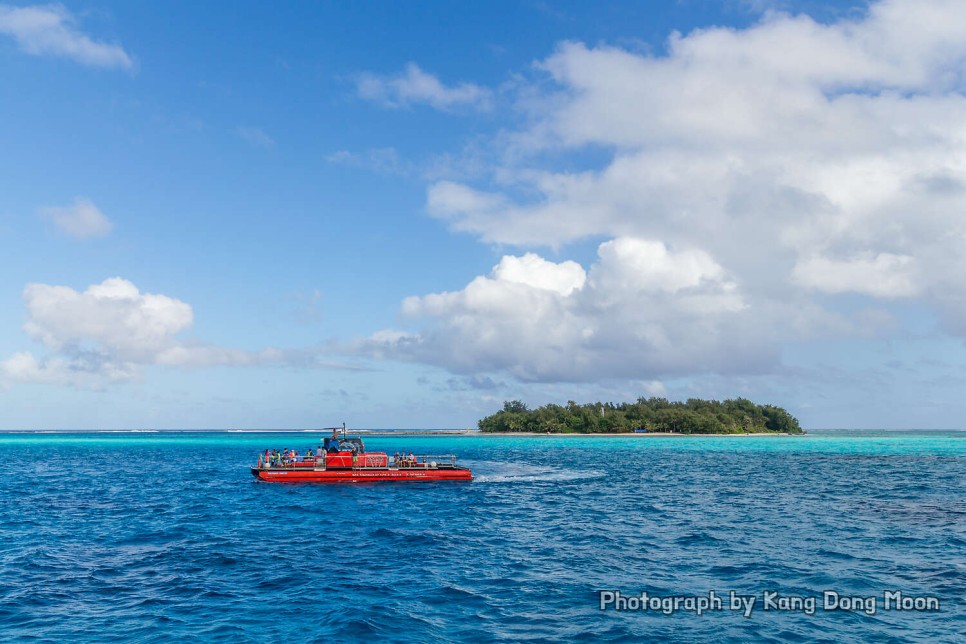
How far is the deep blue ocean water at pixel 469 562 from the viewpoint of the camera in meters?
22.8

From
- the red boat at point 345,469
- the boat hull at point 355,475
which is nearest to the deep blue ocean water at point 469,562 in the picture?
the boat hull at point 355,475

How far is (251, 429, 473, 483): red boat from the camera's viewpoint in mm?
74062

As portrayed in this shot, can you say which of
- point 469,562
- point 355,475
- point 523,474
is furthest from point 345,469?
point 469,562

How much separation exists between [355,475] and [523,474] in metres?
22.6

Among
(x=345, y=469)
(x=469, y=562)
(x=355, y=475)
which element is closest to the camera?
(x=469, y=562)

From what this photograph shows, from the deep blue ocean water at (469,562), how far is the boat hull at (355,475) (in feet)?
24.6

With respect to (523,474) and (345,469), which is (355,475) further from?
(523,474)

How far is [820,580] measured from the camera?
28.6 meters

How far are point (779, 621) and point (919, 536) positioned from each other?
2150 cm

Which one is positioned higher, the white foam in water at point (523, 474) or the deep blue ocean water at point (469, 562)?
the deep blue ocean water at point (469, 562)

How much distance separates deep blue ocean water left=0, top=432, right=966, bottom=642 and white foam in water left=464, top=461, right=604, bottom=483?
11571 mm

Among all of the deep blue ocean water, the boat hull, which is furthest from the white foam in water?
the deep blue ocean water

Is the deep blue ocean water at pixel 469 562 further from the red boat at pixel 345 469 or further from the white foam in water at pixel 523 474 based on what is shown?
the white foam in water at pixel 523 474

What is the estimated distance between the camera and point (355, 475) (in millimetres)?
74500
